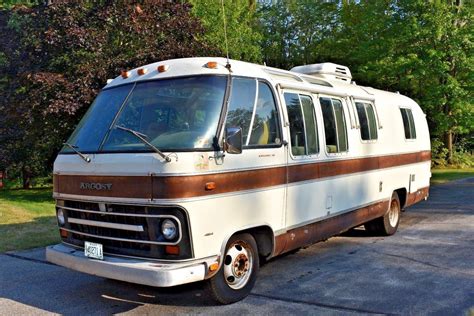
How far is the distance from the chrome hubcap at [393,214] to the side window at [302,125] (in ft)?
11.1

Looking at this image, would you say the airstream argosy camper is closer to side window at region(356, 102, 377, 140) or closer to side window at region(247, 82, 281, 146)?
side window at region(247, 82, 281, 146)

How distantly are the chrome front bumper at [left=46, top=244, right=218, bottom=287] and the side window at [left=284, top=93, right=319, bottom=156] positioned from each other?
86.1 inches

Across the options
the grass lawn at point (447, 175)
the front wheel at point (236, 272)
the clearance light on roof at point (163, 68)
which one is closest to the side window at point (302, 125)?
the front wheel at point (236, 272)

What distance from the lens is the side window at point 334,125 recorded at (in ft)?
25.0

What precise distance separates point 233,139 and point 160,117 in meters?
0.89

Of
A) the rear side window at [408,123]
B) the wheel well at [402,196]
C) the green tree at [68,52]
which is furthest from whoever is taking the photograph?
the green tree at [68,52]

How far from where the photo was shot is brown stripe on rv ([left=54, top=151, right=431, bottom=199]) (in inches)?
199

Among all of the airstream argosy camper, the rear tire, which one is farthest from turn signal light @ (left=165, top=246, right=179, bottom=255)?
the rear tire

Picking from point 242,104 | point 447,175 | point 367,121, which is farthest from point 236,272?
point 447,175

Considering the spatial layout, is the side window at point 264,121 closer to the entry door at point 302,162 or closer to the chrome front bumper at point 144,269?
the entry door at point 302,162

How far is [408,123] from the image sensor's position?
1084 centimetres

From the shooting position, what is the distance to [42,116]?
48.1 feet

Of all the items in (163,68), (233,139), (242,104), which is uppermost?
(163,68)

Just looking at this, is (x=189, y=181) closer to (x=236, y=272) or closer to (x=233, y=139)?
(x=233, y=139)
